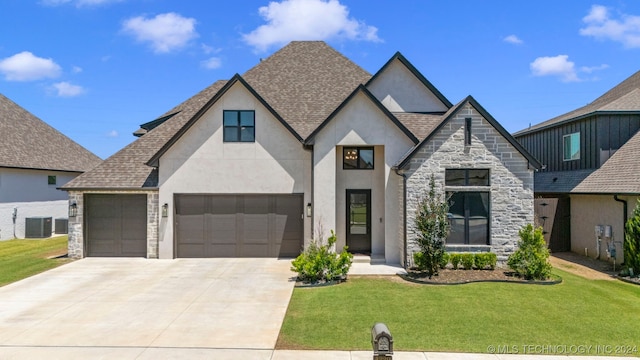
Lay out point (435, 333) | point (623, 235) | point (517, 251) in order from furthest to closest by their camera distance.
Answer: point (623, 235) < point (517, 251) < point (435, 333)

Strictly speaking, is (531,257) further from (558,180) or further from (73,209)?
(73,209)

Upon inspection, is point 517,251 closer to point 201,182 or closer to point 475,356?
point 475,356

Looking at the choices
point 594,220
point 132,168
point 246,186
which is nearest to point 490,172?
point 594,220

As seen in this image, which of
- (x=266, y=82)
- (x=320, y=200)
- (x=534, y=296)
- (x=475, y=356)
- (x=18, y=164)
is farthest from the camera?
(x=18, y=164)

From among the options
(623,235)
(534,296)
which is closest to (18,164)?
(534,296)

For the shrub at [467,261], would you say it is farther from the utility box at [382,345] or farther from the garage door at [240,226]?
the utility box at [382,345]

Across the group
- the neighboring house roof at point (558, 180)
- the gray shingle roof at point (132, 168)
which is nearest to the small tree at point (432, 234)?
the neighboring house roof at point (558, 180)

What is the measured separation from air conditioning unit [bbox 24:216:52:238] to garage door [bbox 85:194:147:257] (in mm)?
8313

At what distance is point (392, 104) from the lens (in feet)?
58.3

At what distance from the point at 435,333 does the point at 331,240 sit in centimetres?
541

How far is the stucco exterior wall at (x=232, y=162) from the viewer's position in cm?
1620

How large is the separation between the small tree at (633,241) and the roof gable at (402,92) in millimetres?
8042

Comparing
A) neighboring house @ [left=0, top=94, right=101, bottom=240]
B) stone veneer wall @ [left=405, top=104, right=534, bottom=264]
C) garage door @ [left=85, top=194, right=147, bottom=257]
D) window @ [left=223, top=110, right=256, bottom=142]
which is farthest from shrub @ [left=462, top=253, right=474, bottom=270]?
neighboring house @ [left=0, top=94, right=101, bottom=240]

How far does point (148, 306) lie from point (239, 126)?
840 centimetres
